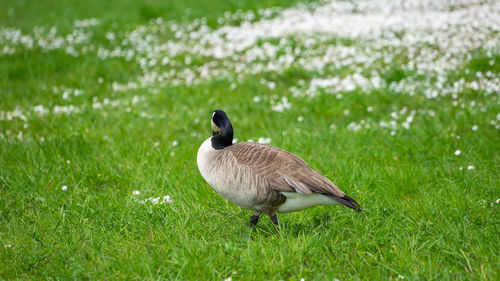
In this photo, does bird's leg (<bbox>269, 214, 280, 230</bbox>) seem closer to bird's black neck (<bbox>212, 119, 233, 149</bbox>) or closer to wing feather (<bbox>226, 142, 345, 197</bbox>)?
wing feather (<bbox>226, 142, 345, 197</bbox>)

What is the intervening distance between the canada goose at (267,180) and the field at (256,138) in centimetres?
30

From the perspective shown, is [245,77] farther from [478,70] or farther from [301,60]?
[478,70]

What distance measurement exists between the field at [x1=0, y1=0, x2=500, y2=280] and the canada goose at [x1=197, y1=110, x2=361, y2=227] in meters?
0.30

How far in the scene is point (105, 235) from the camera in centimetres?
366

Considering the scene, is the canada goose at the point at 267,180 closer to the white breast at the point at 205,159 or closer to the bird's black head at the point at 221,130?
the white breast at the point at 205,159

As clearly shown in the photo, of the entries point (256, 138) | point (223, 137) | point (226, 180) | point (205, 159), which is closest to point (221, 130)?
point (223, 137)

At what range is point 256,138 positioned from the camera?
19.6 feet

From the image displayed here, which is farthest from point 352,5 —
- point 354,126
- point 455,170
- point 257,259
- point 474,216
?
point 257,259

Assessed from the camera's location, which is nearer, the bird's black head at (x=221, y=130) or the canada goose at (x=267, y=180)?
the canada goose at (x=267, y=180)

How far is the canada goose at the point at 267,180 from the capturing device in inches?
127

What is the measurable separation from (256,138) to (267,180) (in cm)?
266

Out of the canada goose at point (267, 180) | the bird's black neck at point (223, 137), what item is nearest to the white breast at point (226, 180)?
the canada goose at point (267, 180)

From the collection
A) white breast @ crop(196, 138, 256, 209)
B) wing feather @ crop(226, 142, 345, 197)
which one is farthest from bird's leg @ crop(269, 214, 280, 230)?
wing feather @ crop(226, 142, 345, 197)

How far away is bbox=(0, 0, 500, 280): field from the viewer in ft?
10.9
